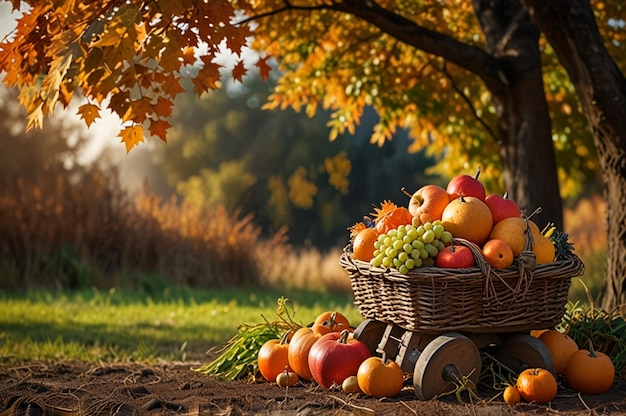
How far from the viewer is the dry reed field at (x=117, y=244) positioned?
10.0m

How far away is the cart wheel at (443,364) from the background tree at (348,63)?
1818 mm

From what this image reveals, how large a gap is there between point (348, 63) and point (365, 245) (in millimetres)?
4253

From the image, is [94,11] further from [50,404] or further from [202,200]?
[202,200]

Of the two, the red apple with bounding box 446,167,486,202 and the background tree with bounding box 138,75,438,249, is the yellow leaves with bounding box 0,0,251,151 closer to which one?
the red apple with bounding box 446,167,486,202

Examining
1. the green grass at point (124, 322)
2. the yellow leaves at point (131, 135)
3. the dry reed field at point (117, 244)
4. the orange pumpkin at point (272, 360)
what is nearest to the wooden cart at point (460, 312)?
the orange pumpkin at point (272, 360)

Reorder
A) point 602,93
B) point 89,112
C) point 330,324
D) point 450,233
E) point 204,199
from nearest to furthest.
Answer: point 450,233
point 89,112
point 330,324
point 602,93
point 204,199

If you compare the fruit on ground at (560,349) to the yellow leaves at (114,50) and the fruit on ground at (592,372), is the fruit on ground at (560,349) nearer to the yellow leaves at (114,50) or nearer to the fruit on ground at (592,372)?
the fruit on ground at (592,372)

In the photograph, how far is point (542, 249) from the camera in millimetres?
3711

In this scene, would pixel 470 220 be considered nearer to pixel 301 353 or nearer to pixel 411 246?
pixel 411 246

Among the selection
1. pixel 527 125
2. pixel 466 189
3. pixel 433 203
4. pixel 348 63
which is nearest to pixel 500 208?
pixel 466 189

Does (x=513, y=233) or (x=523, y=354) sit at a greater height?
(x=513, y=233)

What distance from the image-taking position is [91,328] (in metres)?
6.99

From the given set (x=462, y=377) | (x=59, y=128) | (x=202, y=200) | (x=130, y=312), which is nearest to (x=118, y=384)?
(x=462, y=377)

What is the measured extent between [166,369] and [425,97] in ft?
14.5
